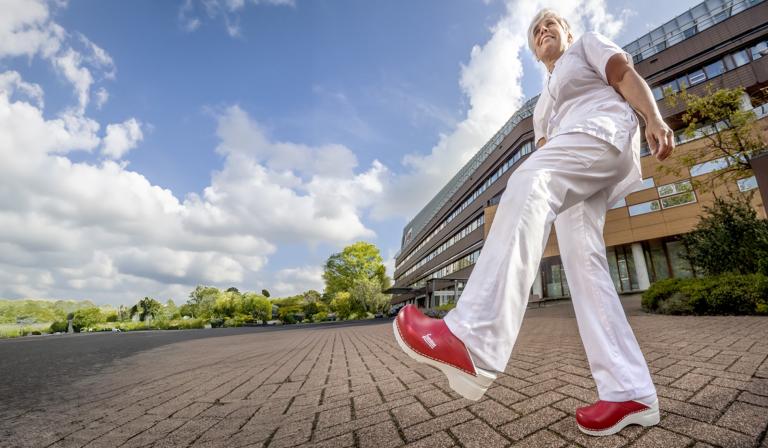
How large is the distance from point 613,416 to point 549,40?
184 cm

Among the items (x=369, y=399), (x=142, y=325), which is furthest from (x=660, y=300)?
(x=142, y=325)

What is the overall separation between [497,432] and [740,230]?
10.8 meters

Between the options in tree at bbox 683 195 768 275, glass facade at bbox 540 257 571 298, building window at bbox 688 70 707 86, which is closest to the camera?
tree at bbox 683 195 768 275

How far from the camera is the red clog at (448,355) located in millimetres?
1028

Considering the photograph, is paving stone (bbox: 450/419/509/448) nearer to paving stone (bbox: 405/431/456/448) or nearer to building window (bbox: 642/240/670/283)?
paving stone (bbox: 405/431/456/448)

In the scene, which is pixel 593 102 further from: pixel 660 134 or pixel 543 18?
pixel 543 18

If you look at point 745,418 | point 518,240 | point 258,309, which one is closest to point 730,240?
point 745,418

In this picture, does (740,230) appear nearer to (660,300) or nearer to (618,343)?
(660,300)

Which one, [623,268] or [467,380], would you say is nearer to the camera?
[467,380]

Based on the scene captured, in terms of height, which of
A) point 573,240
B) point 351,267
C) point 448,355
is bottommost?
point 448,355

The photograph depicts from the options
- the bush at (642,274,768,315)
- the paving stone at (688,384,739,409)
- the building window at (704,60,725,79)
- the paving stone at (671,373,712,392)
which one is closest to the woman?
the paving stone at (688,384,739,409)

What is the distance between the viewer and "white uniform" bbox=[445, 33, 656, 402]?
1.07m

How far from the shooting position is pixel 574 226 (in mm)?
1576

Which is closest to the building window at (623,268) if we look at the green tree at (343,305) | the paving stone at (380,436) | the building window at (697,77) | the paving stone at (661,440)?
the building window at (697,77)
